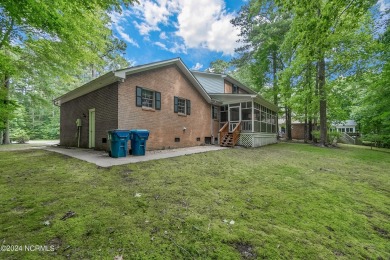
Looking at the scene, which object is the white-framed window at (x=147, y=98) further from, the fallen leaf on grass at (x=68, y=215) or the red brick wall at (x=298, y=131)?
the red brick wall at (x=298, y=131)

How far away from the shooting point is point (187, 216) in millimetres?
2617

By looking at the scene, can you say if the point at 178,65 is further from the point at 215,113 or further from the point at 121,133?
the point at 121,133

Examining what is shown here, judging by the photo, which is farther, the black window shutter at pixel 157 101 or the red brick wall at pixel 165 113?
the black window shutter at pixel 157 101

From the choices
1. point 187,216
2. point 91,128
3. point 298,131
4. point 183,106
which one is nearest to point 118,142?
point 91,128

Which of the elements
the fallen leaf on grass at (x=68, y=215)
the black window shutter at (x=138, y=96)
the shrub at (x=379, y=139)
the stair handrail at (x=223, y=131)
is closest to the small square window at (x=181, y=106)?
the black window shutter at (x=138, y=96)

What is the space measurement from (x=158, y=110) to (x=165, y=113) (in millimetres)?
550

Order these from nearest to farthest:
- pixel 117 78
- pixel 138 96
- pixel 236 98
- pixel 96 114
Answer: pixel 117 78 < pixel 138 96 < pixel 96 114 < pixel 236 98

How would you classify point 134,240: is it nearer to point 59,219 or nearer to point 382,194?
point 59,219

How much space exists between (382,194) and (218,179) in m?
3.92

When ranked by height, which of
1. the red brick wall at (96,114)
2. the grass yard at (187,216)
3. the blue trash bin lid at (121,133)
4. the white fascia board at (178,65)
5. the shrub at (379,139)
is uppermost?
the white fascia board at (178,65)

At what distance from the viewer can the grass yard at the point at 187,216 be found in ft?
6.42

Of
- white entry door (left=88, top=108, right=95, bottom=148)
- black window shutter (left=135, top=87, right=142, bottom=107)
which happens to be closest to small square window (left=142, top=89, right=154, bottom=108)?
black window shutter (left=135, top=87, right=142, bottom=107)

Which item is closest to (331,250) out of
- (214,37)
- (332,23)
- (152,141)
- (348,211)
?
(348,211)

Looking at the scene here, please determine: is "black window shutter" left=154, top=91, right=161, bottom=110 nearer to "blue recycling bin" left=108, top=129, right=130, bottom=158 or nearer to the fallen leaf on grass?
"blue recycling bin" left=108, top=129, right=130, bottom=158
